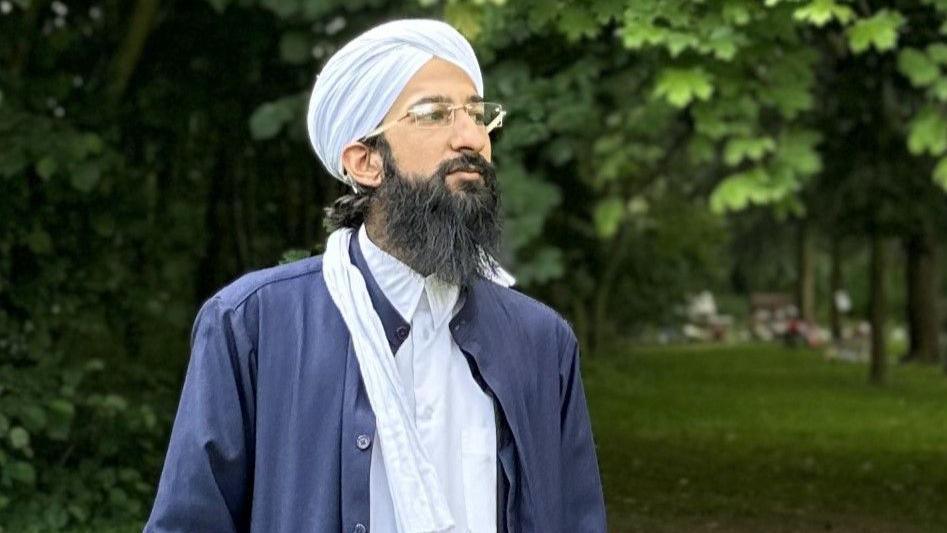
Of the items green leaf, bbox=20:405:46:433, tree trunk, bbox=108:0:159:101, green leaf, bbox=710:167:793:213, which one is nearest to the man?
green leaf, bbox=20:405:46:433

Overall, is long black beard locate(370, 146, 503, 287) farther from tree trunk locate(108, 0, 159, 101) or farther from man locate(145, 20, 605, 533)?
tree trunk locate(108, 0, 159, 101)

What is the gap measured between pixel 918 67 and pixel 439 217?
7.01 meters

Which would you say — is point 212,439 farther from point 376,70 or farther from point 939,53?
point 939,53

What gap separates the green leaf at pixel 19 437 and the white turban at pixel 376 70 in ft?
17.7

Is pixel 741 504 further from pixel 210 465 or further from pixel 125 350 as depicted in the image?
pixel 210 465

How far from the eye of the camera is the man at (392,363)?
2.67 meters

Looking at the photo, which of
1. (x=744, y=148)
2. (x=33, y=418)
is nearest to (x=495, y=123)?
(x=33, y=418)

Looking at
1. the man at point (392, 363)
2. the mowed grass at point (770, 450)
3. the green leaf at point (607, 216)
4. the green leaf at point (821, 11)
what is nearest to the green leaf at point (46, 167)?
the mowed grass at point (770, 450)

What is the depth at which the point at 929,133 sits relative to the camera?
30.7 ft

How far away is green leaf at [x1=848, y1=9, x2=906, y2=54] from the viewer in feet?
28.0

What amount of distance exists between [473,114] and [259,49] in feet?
25.8

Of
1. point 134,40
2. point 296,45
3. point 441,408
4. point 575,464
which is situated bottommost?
point 575,464

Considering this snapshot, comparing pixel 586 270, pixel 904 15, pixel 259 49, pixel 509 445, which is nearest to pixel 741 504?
pixel 904 15

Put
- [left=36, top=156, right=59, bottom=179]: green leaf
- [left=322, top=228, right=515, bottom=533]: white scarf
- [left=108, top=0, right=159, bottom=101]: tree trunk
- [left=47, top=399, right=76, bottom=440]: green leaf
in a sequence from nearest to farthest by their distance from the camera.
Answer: [left=322, top=228, right=515, bottom=533]: white scarf < [left=47, top=399, right=76, bottom=440]: green leaf < [left=36, top=156, right=59, bottom=179]: green leaf < [left=108, top=0, right=159, bottom=101]: tree trunk
